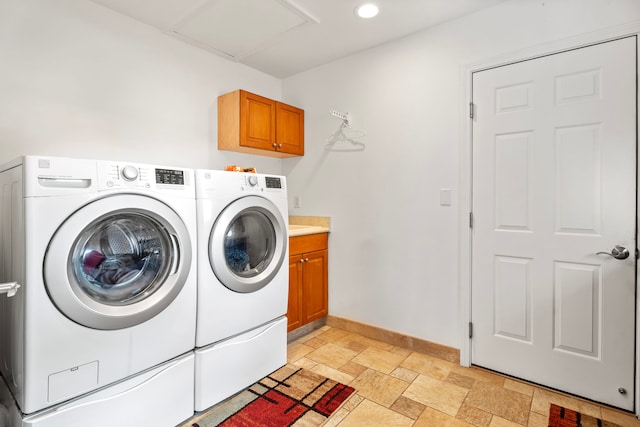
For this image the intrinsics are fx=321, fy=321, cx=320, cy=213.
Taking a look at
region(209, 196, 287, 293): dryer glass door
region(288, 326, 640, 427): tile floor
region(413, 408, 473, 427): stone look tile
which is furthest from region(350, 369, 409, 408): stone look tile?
region(209, 196, 287, 293): dryer glass door

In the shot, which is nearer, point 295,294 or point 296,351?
point 296,351

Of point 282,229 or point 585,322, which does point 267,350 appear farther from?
point 585,322

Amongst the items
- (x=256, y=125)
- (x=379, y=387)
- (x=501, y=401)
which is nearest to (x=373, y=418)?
(x=379, y=387)

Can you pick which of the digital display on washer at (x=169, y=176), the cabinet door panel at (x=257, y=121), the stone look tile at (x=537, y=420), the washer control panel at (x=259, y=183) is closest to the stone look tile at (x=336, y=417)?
the stone look tile at (x=537, y=420)

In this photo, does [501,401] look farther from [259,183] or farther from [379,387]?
[259,183]

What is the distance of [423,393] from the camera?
187cm

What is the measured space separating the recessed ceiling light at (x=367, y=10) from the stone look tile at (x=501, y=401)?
2.45 m

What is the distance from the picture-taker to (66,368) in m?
1.24

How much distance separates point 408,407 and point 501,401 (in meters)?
0.53

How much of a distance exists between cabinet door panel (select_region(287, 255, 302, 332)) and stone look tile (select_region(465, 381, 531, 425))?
1.28 meters

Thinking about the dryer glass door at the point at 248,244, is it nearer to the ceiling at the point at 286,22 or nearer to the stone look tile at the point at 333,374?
the stone look tile at the point at 333,374

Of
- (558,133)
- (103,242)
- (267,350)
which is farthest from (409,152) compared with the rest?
(103,242)

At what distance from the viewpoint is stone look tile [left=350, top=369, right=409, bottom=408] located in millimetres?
1827

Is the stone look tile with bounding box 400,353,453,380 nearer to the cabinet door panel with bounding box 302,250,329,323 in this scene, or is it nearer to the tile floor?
the tile floor
